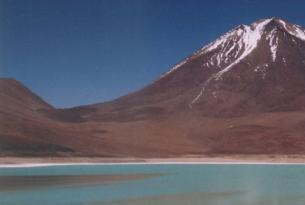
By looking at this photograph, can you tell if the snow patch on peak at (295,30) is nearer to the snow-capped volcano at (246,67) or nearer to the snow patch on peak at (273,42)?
the snow-capped volcano at (246,67)

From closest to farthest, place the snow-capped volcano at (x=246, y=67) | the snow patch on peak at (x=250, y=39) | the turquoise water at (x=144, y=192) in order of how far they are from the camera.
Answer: the turquoise water at (x=144, y=192) → the snow-capped volcano at (x=246, y=67) → the snow patch on peak at (x=250, y=39)

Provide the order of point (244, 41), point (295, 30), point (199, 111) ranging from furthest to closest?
1. point (295, 30)
2. point (244, 41)
3. point (199, 111)

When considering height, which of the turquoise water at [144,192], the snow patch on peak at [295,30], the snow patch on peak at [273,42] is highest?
the snow patch on peak at [295,30]

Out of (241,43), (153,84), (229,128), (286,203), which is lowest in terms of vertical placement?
(286,203)

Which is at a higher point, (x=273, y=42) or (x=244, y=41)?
(x=244, y=41)

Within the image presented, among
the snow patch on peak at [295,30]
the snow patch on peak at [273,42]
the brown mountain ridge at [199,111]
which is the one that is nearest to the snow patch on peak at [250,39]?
the brown mountain ridge at [199,111]

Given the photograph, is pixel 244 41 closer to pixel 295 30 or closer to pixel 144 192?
pixel 295 30

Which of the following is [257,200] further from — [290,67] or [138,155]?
[290,67]

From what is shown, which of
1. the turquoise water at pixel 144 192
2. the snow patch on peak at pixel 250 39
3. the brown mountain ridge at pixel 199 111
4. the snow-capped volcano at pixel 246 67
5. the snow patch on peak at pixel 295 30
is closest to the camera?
the turquoise water at pixel 144 192

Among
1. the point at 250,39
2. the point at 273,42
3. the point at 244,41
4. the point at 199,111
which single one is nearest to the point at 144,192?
the point at 199,111

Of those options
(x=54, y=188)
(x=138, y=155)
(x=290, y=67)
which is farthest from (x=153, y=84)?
(x=54, y=188)

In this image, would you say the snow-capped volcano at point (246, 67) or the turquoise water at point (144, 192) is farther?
the snow-capped volcano at point (246, 67)
